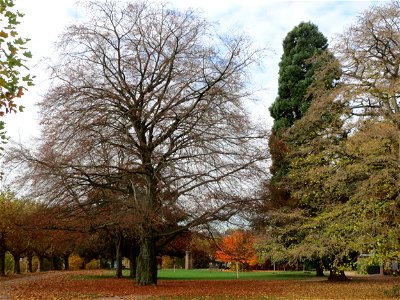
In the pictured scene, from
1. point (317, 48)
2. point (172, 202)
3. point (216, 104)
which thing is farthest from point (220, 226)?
point (317, 48)

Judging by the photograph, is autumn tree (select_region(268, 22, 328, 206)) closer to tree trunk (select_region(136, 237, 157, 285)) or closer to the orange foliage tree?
tree trunk (select_region(136, 237, 157, 285))

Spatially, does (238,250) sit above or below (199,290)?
above

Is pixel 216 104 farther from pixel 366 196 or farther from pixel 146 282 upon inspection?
pixel 146 282

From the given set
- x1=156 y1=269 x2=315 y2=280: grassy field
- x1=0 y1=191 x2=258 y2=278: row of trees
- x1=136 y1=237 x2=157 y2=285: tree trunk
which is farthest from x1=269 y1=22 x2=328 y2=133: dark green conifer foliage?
x1=136 y1=237 x2=157 y2=285: tree trunk

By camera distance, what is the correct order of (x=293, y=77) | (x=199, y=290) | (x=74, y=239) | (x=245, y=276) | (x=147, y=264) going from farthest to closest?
(x=245, y=276) < (x=293, y=77) < (x=74, y=239) < (x=147, y=264) < (x=199, y=290)

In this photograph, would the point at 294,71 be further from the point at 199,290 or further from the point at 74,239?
the point at 74,239

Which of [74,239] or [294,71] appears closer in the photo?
[74,239]

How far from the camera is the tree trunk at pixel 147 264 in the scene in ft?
79.8

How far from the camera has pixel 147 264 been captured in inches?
964

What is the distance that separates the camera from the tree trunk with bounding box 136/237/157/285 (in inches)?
957

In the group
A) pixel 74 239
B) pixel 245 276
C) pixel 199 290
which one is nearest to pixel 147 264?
pixel 199 290

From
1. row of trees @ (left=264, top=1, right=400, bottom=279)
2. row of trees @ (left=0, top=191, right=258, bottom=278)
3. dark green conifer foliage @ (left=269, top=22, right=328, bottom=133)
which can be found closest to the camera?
row of trees @ (left=264, top=1, right=400, bottom=279)

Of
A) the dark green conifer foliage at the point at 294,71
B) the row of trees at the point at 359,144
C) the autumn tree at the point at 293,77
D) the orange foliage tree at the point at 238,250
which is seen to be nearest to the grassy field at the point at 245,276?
the orange foliage tree at the point at 238,250

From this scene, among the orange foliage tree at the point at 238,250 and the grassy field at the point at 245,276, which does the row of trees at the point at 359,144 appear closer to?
the grassy field at the point at 245,276
